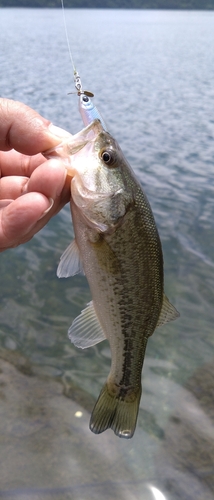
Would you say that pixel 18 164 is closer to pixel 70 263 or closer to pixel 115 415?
pixel 70 263

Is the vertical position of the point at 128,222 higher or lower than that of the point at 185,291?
higher

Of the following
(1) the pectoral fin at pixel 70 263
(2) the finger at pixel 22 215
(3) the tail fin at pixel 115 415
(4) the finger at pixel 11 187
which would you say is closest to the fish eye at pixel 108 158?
(2) the finger at pixel 22 215

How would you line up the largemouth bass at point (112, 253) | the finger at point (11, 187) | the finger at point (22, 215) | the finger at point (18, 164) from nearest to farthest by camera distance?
the finger at point (22, 215)
the largemouth bass at point (112, 253)
the finger at point (11, 187)
the finger at point (18, 164)

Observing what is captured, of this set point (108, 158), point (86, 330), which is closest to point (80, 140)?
point (108, 158)

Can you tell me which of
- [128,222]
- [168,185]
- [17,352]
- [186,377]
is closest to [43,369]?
[17,352]

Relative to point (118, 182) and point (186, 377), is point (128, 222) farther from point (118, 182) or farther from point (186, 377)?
point (186, 377)

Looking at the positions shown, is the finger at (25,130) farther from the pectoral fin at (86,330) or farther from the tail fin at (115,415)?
the tail fin at (115,415)

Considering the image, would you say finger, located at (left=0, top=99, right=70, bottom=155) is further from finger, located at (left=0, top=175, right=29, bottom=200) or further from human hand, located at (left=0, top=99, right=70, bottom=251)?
finger, located at (left=0, top=175, right=29, bottom=200)
